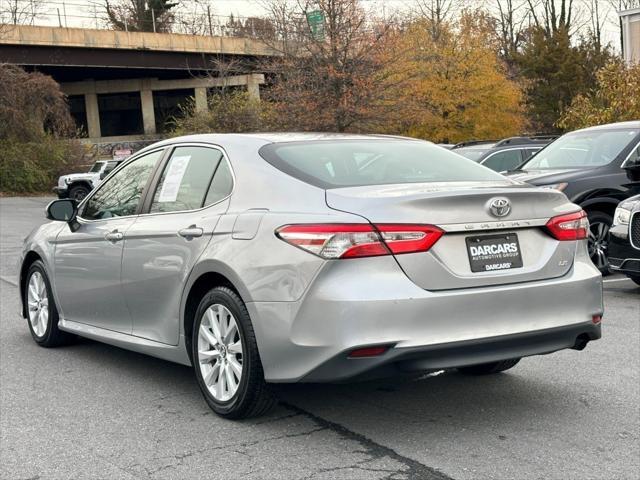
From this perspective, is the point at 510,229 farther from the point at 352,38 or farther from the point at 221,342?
the point at 352,38

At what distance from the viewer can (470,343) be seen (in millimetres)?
4273

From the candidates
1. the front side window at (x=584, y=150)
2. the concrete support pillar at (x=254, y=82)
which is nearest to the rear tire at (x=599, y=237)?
the front side window at (x=584, y=150)

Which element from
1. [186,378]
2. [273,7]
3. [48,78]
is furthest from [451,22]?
[186,378]

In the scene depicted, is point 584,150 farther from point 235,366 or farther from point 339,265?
point 339,265

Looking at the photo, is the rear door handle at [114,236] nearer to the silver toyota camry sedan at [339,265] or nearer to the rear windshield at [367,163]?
the silver toyota camry sedan at [339,265]

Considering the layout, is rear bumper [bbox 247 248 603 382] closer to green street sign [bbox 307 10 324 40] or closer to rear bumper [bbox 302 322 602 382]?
rear bumper [bbox 302 322 602 382]

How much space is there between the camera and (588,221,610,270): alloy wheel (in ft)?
33.0

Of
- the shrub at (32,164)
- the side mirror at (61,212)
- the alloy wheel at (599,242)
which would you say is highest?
the shrub at (32,164)

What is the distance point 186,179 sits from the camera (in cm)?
550

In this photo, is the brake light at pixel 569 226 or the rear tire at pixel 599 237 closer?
the brake light at pixel 569 226

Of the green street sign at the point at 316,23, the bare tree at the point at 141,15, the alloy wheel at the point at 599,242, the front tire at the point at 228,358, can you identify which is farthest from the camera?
the bare tree at the point at 141,15

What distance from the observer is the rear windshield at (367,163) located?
190 inches

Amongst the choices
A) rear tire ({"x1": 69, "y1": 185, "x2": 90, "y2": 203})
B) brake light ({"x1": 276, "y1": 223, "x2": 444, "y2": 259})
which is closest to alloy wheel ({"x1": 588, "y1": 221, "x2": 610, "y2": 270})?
brake light ({"x1": 276, "y1": 223, "x2": 444, "y2": 259})

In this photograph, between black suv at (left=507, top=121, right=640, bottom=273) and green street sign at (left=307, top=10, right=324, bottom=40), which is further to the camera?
green street sign at (left=307, top=10, right=324, bottom=40)
